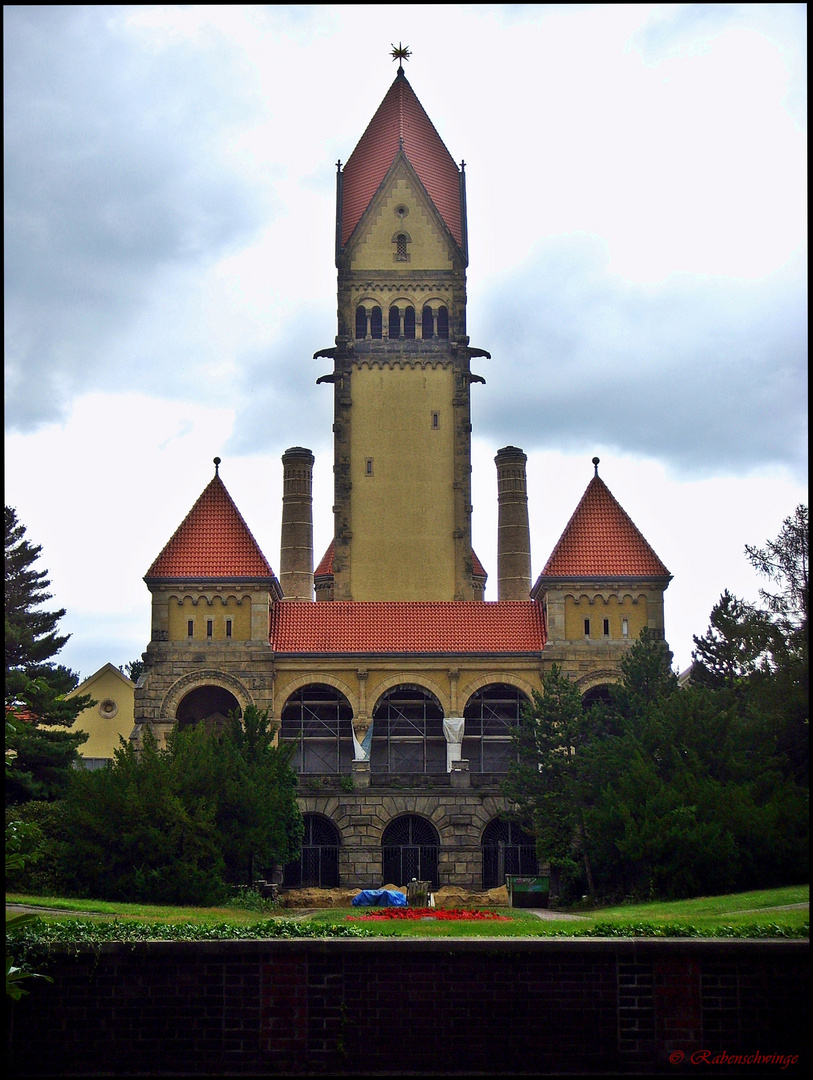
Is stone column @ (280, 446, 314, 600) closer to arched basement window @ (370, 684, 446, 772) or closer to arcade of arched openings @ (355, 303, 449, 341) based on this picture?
arcade of arched openings @ (355, 303, 449, 341)

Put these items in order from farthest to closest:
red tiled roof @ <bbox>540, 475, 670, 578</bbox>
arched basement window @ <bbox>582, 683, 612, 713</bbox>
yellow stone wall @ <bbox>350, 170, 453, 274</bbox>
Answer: yellow stone wall @ <bbox>350, 170, 453, 274</bbox> → red tiled roof @ <bbox>540, 475, 670, 578</bbox> → arched basement window @ <bbox>582, 683, 612, 713</bbox>

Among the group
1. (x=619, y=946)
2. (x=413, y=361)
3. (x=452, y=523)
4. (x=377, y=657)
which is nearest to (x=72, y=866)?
(x=377, y=657)

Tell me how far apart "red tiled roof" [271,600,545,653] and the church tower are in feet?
20.1

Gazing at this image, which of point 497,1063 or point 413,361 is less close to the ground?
point 413,361

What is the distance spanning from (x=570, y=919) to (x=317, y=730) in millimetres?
20257

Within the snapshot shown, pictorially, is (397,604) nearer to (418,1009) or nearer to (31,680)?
(31,680)

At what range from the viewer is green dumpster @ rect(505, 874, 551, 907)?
32188 mm

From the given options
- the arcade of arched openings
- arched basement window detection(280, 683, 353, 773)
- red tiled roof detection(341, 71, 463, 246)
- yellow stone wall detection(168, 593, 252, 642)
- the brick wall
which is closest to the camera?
the brick wall

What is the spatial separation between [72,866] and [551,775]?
12.8m

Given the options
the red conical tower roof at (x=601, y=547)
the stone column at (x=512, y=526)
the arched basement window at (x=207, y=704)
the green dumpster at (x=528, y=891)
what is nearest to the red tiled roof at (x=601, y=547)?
the red conical tower roof at (x=601, y=547)

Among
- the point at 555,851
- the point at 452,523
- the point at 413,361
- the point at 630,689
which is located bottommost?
the point at 555,851

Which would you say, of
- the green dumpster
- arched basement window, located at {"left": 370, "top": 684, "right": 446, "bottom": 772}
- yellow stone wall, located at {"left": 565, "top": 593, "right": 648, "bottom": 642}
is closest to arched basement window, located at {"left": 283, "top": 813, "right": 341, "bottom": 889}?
arched basement window, located at {"left": 370, "top": 684, "right": 446, "bottom": 772}

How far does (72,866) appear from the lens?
28.9 m

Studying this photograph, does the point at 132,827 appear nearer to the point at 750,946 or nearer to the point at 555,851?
the point at 555,851
